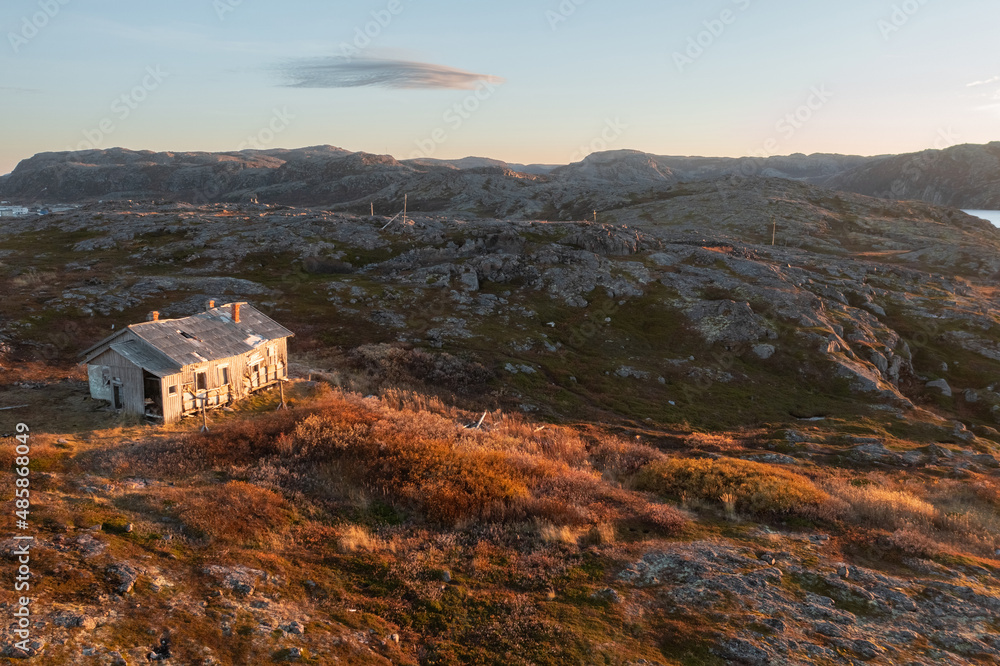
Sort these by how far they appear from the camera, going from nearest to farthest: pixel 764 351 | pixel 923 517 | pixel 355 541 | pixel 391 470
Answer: pixel 355 541 < pixel 391 470 < pixel 923 517 < pixel 764 351

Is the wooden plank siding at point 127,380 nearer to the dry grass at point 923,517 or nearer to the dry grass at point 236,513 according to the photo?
the dry grass at point 236,513

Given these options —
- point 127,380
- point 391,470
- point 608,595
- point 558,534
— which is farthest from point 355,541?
point 127,380

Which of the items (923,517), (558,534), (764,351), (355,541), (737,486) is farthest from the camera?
(764,351)

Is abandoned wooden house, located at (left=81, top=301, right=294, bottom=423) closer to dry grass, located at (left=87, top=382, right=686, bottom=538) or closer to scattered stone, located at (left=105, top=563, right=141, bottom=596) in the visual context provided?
dry grass, located at (left=87, top=382, right=686, bottom=538)

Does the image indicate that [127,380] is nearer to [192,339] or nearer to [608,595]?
[192,339]

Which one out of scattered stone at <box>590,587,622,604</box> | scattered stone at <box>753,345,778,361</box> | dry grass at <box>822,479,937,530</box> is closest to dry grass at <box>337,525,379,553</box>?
scattered stone at <box>590,587,622,604</box>

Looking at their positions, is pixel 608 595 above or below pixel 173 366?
below

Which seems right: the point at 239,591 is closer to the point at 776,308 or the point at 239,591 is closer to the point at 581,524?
the point at 581,524

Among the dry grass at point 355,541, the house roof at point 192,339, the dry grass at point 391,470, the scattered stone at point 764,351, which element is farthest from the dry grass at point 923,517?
the house roof at point 192,339
